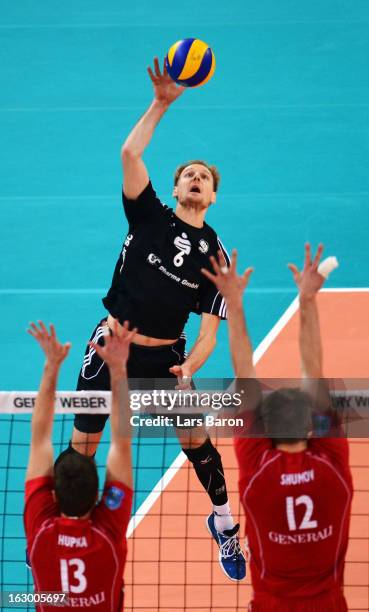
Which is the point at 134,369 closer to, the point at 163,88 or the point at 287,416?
the point at 163,88

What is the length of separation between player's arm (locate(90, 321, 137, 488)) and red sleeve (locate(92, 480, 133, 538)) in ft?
0.26

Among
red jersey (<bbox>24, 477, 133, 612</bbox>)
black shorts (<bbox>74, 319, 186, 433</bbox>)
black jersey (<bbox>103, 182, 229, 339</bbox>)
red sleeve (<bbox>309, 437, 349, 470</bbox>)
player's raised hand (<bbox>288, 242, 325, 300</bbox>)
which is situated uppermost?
black jersey (<bbox>103, 182, 229, 339</bbox>)

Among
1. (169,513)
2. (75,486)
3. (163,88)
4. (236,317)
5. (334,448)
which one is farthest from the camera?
(169,513)

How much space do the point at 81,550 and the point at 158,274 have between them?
3469 mm

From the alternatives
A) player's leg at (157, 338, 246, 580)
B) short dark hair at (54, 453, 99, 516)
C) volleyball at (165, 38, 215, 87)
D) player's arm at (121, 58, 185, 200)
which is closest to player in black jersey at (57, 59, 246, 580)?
player's leg at (157, 338, 246, 580)

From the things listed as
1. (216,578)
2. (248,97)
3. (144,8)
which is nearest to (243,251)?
(248,97)

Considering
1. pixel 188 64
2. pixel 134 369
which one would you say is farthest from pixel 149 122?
pixel 134 369

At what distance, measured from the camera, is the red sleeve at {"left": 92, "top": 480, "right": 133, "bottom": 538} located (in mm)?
5039

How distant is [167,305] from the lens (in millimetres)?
8039

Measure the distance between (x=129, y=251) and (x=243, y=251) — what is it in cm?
560

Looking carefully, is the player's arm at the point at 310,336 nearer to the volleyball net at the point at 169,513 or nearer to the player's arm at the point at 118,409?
the player's arm at the point at 118,409

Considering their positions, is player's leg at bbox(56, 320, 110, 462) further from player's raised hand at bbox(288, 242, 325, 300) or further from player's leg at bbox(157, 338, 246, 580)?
player's raised hand at bbox(288, 242, 325, 300)

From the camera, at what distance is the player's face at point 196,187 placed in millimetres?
8242

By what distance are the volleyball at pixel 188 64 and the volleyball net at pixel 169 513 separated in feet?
8.54
